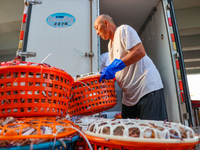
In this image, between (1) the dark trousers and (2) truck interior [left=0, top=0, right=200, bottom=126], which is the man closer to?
(1) the dark trousers

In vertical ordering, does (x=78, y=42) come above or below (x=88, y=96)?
above

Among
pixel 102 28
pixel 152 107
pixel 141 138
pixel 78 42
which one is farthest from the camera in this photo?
pixel 78 42

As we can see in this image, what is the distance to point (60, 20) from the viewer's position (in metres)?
1.98

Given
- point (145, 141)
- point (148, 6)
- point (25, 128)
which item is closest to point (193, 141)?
point (145, 141)

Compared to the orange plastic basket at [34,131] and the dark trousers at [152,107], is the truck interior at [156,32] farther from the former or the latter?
the orange plastic basket at [34,131]

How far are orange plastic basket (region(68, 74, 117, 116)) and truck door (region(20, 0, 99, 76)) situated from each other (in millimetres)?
686

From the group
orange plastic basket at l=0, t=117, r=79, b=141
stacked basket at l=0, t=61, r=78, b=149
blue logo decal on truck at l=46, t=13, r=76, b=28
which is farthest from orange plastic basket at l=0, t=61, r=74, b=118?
blue logo decal on truck at l=46, t=13, r=76, b=28

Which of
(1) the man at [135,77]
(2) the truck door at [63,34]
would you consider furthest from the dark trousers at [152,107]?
(2) the truck door at [63,34]

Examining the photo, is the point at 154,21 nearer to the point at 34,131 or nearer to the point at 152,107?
the point at 152,107

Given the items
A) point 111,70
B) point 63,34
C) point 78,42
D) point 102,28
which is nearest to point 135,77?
point 111,70

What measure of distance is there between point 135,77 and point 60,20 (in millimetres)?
1181

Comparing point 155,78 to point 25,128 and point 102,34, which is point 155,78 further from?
point 25,128

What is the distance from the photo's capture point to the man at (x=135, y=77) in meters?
1.41

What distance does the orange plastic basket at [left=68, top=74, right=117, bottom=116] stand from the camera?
109cm
